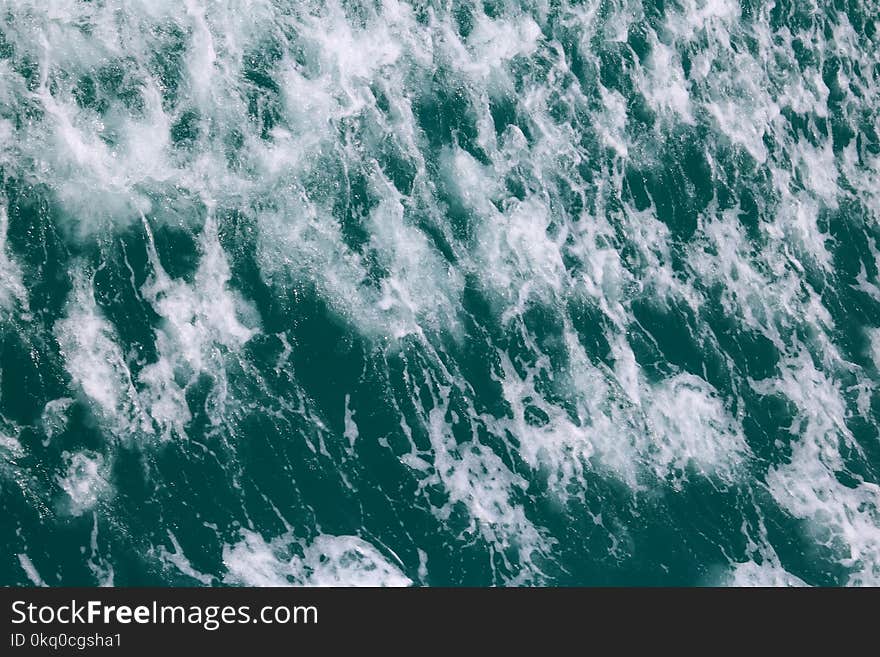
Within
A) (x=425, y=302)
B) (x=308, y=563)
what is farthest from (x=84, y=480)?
(x=425, y=302)

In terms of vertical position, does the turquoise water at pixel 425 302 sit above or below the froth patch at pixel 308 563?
above

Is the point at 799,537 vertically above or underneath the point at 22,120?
underneath

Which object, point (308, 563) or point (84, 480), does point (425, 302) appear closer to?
point (308, 563)

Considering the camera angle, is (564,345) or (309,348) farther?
(564,345)

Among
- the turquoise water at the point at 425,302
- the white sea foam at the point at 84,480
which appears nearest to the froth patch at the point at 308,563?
the turquoise water at the point at 425,302

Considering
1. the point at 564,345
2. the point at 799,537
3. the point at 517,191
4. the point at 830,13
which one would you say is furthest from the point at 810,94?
the point at 799,537

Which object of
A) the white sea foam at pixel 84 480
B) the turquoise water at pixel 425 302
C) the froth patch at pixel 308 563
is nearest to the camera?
the white sea foam at pixel 84 480

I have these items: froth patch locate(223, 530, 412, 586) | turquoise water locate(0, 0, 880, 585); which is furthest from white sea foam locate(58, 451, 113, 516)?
froth patch locate(223, 530, 412, 586)

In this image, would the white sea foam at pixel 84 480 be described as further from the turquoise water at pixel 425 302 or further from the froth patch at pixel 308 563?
the froth patch at pixel 308 563

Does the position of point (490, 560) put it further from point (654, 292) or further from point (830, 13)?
point (830, 13)
